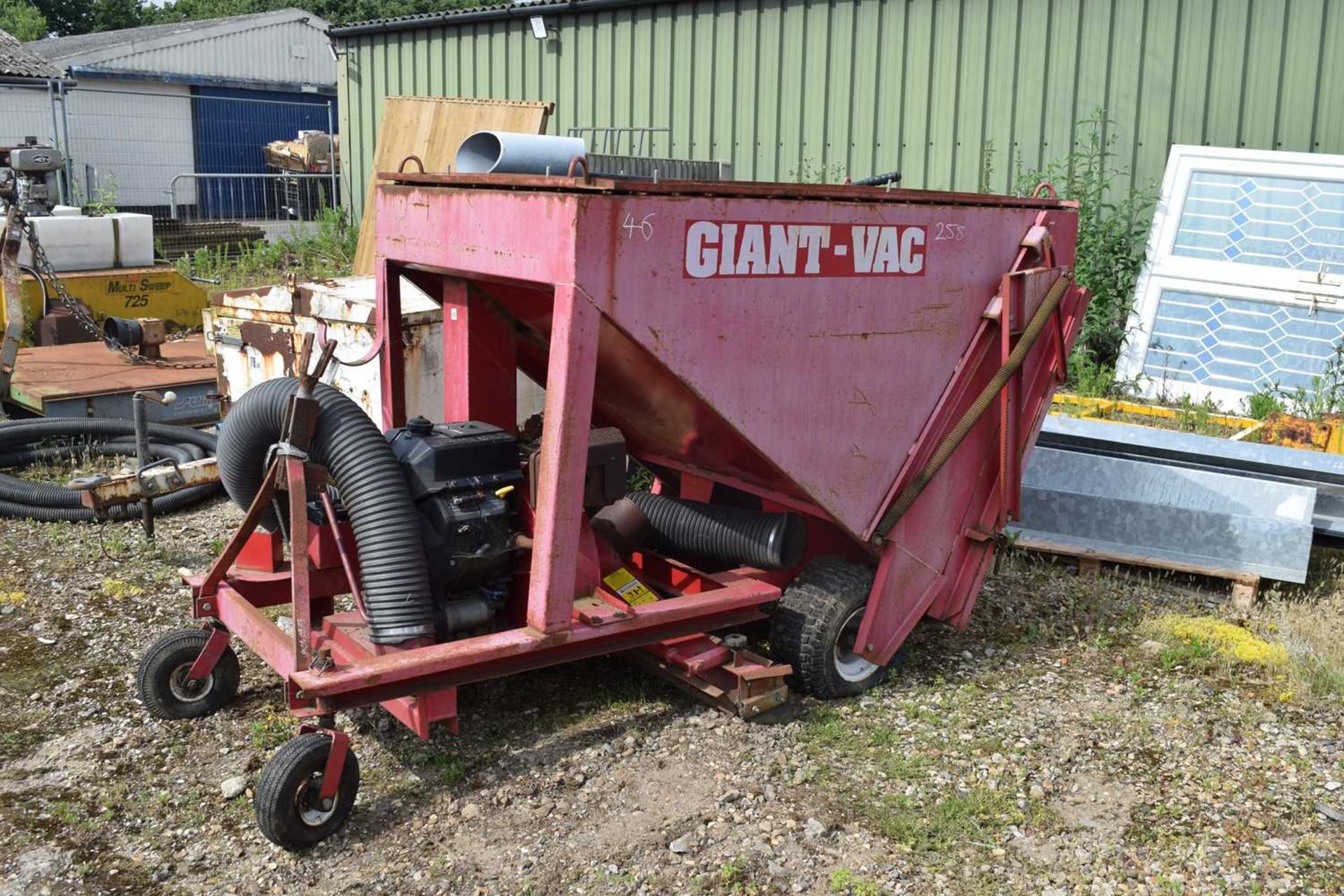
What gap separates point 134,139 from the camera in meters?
25.7

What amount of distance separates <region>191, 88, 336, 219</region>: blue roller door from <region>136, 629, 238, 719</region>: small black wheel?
68.8 ft

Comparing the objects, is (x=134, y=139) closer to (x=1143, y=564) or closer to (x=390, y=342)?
(x=390, y=342)

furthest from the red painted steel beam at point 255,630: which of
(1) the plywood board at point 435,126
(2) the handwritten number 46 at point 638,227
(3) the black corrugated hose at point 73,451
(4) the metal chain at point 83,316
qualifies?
(1) the plywood board at point 435,126

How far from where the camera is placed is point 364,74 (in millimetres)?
13672

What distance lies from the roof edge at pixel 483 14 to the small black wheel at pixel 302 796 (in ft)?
29.9

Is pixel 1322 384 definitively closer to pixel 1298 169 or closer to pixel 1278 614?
pixel 1298 169

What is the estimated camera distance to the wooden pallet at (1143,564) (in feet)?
16.2

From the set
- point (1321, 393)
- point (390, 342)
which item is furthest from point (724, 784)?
point (1321, 393)

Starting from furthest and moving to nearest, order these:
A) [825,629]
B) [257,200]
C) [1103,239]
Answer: [257,200], [1103,239], [825,629]

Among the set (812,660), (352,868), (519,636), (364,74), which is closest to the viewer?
(352,868)

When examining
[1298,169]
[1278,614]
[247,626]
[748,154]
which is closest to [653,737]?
[247,626]

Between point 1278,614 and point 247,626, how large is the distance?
3.78m

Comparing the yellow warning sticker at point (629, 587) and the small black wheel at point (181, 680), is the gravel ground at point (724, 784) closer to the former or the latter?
the small black wheel at point (181, 680)

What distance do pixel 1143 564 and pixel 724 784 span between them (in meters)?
2.58
